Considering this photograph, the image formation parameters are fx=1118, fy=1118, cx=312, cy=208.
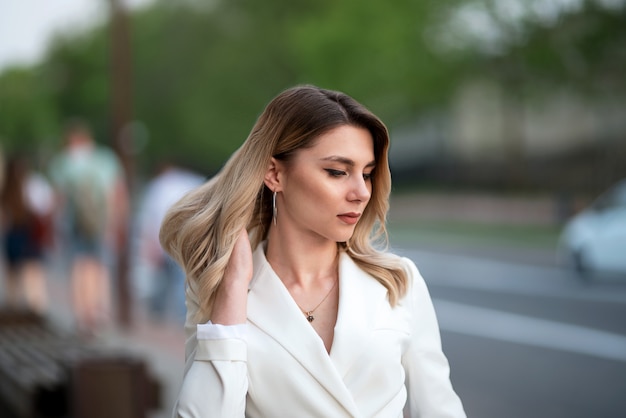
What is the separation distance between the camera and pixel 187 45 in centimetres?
6362

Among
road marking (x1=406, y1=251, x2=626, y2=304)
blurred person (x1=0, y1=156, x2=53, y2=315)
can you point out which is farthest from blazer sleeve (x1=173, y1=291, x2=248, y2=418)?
road marking (x1=406, y1=251, x2=626, y2=304)

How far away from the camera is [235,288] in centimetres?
279

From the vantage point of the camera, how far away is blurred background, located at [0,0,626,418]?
11664 mm

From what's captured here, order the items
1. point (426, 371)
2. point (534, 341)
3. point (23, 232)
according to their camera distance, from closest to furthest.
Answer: point (426, 371) → point (534, 341) → point (23, 232)

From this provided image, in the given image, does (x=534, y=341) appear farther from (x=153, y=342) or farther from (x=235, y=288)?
A: (x=235, y=288)

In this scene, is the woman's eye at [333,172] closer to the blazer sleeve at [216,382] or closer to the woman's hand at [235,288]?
the woman's hand at [235,288]

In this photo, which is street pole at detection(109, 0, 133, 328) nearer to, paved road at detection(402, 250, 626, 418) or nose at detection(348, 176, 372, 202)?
paved road at detection(402, 250, 626, 418)

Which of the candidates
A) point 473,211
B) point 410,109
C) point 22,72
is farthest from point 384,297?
point 22,72

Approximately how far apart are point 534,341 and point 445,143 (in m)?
44.7

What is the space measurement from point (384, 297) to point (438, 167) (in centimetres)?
5132

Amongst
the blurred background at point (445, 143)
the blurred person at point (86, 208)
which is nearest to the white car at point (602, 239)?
the blurred background at point (445, 143)

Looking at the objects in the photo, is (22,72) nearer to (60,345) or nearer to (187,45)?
(187,45)

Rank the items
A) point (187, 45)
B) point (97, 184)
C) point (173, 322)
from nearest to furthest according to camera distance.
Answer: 1. point (97, 184)
2. point (173, 322)
3. point (187, 45)

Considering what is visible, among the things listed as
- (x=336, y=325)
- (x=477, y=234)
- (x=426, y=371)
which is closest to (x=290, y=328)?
(x=336, y=325)
